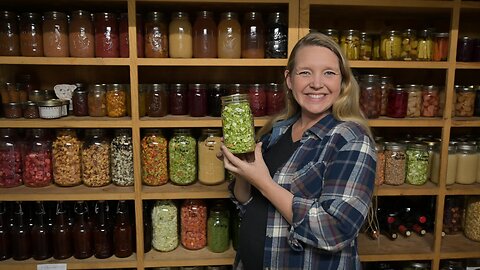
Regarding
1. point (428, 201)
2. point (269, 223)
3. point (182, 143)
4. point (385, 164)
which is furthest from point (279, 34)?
point (428, 201)

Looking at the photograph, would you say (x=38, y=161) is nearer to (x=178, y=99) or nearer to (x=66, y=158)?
(x=66, y=158)

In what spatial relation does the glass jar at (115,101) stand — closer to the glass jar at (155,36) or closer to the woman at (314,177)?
the glass jar at (155,36)

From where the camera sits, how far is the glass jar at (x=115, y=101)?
1767 mm

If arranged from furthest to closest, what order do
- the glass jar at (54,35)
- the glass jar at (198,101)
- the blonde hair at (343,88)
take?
the glass jar at (198,101) → the glass jar at (54,35) → the blonde hair at (343,88)

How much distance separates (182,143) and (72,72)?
667 mm

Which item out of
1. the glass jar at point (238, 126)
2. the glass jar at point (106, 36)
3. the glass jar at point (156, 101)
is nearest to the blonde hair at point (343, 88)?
the glass jar at point (238, 126)

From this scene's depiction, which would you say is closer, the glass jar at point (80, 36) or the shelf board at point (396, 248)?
the glass jar at point (80, 36)

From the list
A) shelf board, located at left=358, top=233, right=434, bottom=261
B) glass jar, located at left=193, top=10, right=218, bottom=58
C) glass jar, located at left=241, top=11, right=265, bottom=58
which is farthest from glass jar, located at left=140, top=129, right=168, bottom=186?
shelf board, located at left=358, top=233, right=434, bottom=261

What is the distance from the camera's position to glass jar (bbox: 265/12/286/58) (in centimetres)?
173

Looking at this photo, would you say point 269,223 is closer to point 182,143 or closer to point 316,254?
point 316,254

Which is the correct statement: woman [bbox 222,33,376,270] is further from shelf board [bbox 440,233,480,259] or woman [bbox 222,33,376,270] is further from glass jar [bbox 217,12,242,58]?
shelf board [bbox 440,233,480,259]

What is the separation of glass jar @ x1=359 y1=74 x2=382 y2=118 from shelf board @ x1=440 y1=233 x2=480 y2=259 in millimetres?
694

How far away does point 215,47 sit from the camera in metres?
1.75

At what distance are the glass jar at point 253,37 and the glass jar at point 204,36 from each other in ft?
0.40
